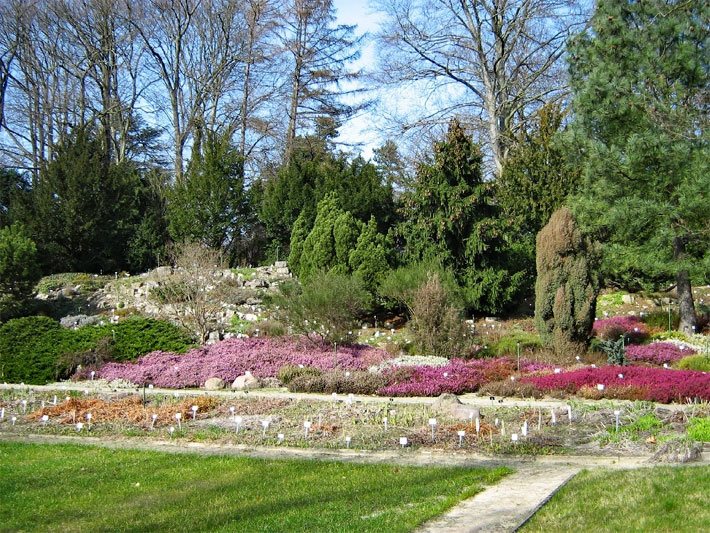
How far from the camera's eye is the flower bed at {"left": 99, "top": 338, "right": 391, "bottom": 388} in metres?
12.8

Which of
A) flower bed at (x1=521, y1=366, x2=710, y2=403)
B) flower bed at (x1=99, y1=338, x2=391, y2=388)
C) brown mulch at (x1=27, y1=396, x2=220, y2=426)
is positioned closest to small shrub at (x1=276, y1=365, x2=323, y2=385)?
flower bed at (x1=99, y1=338, x2=391, y2=388)

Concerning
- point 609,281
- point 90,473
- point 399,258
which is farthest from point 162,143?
point 90,473

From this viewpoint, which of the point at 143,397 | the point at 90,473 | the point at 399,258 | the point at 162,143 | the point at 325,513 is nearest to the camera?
the point at 325,513

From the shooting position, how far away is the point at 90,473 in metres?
6.81

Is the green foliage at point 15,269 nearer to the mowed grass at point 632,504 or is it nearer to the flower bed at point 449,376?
the flower bed at point 449,376

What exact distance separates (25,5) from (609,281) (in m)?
29.6

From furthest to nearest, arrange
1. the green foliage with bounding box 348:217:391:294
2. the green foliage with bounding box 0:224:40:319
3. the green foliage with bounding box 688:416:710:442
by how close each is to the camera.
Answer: the green foliage with bounding box 348:217:391:294 < the green foliage with bounding box 0:224:40:319 < the green foliage with bounding box 688:416:710:442

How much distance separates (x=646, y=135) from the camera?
1530 centimetres

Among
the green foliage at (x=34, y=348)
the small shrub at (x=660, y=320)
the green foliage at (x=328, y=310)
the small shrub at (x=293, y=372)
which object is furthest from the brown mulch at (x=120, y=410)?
the small shrub at (x=660, y=320)

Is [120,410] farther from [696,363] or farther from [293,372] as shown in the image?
[696,363]

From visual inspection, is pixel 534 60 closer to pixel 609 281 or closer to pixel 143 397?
pixel 609 281

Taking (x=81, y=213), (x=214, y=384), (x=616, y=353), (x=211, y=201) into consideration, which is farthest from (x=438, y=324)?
(x=81, y=213)

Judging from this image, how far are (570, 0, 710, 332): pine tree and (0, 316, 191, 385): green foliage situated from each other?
949cm

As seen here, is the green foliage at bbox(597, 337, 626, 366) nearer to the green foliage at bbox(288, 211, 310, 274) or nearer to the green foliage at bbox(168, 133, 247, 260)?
the green foliage at bbox(288, 211, 310, 274)
